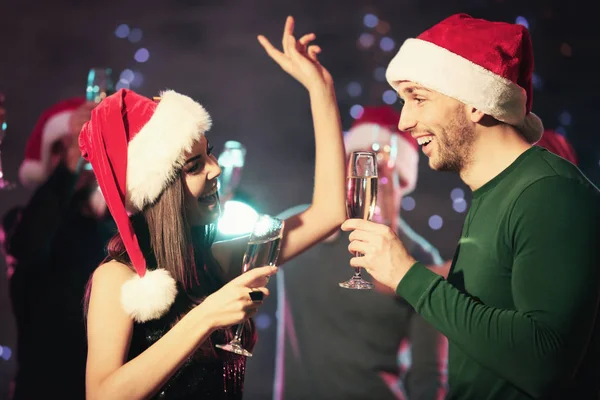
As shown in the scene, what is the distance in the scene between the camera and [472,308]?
1232mm

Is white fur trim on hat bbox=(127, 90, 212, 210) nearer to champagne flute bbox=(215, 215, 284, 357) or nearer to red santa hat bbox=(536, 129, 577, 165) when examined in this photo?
champagne flute bbox=(215, 215, 284, 357)

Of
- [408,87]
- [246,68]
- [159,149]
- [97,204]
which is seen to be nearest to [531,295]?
[408,87]

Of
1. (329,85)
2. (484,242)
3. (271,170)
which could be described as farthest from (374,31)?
(484,242)

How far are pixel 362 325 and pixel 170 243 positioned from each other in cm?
183

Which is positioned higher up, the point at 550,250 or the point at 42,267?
the point at 550,250

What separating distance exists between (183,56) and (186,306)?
2247 mm

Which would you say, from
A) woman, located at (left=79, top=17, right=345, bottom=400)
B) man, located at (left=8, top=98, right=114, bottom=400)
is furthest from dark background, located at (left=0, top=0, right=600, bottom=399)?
woman, located at (left=79, top=17, right=345, bottom=400)

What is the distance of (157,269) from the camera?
156cm

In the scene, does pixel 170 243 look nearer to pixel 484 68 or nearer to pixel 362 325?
pixel 484 68

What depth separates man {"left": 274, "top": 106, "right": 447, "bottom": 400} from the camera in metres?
3.15

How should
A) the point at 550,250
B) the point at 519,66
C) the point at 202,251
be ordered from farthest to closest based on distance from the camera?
the point at 202,251 → the point at 519,66 → the point at 550,250

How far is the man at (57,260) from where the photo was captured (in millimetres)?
2545

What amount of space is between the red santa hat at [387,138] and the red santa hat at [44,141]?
152 centimetres

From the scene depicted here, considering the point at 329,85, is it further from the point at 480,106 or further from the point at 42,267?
the point at 42,267
